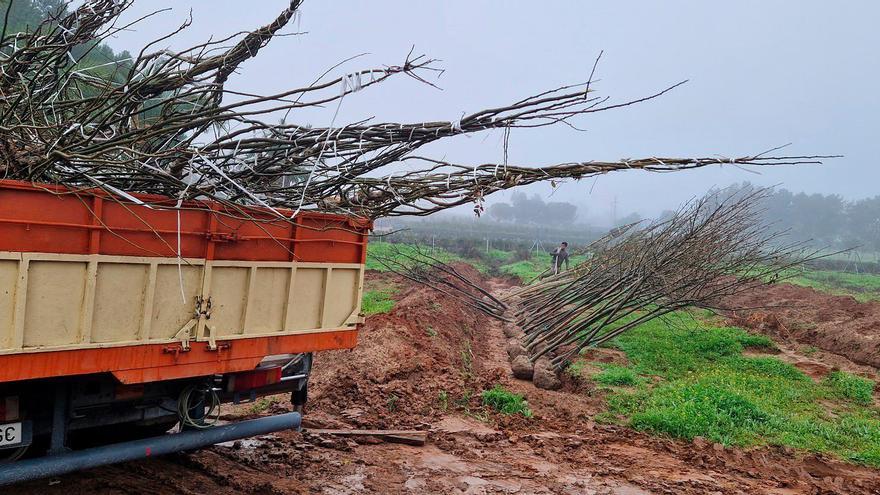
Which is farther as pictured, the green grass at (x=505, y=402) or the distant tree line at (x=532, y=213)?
the distant tree line at (x=532, y=213)

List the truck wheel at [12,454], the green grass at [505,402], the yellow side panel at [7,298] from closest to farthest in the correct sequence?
the yellow side panel at [7,298] < the truck wheel at [12,454] < the green grass at [505,402]

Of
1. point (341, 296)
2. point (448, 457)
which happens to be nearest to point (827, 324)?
point (448, 457)

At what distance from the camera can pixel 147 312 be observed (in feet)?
11.7

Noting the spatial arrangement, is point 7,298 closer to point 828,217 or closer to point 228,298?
point 228,298

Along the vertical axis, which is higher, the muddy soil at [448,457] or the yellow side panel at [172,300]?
the yellow side panel at [172,300]

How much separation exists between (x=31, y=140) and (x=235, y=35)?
139cm

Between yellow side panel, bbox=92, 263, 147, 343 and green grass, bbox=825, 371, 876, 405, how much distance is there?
921 centimetres

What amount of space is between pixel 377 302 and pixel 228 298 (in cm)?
970

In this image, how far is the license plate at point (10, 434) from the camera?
3305 mm

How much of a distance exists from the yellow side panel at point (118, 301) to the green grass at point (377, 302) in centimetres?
705

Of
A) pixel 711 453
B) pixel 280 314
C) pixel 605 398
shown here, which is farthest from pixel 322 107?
pixel 605 398

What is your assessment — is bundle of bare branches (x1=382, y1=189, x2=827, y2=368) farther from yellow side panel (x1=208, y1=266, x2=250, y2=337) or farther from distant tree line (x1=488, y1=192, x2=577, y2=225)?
distant tree line (x1=488, y1=192, x2=577, y2=225)

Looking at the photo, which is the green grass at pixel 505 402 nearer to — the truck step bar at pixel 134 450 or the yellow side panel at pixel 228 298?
the truck step bar at pixel 134 450

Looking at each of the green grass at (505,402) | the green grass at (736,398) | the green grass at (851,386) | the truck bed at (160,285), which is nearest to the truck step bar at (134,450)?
the truck bed at (160,285)
